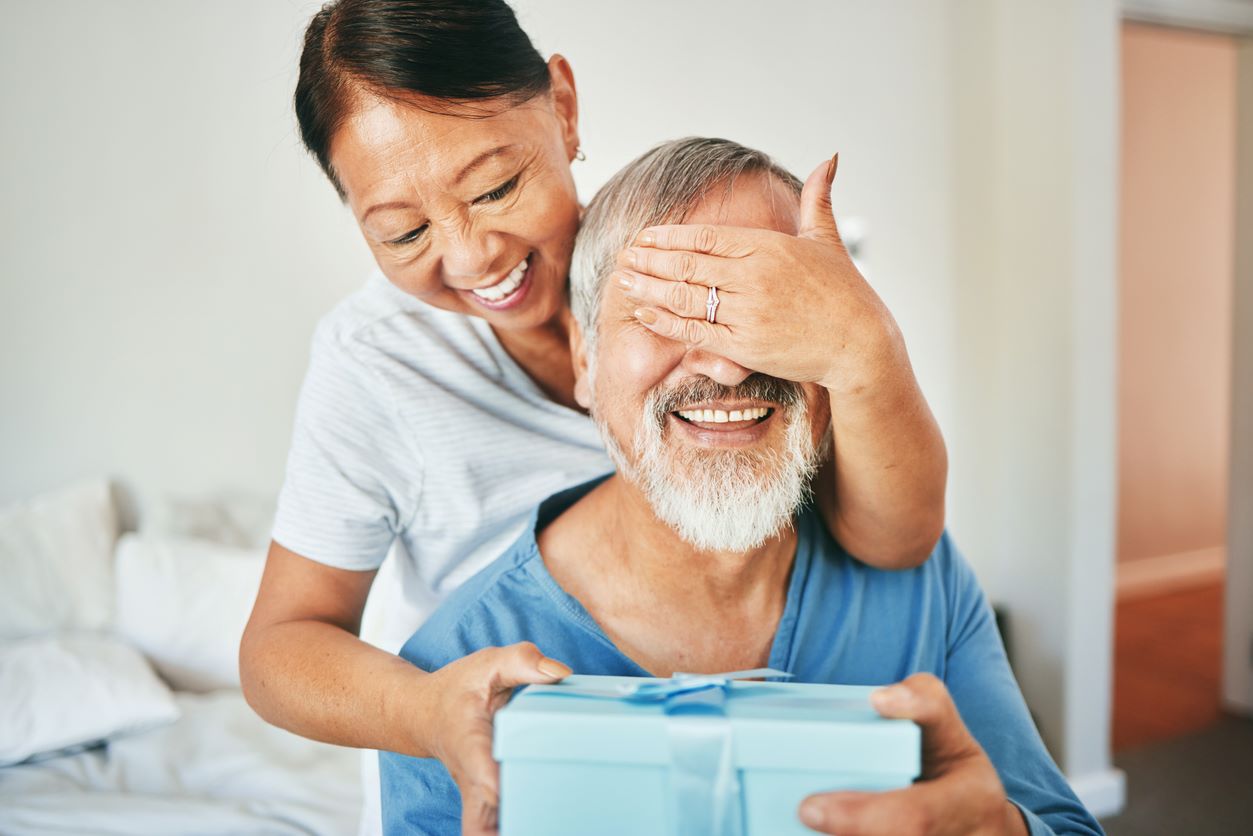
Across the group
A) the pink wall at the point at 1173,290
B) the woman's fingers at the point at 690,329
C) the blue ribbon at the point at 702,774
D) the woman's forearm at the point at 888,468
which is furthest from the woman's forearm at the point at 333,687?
the pink wall at the point at 1173,290

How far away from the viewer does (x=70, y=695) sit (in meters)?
1.90

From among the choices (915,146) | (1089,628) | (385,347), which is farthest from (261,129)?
(1089,628)

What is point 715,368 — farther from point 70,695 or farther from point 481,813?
point 70,695

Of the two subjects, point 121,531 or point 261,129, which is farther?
point 121,531

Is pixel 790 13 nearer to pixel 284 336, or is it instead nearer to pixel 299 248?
pixel 299 248

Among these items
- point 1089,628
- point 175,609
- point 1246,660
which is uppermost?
point 175,609

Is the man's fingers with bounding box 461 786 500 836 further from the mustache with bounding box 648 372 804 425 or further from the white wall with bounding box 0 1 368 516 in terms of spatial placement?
the white wall with bounding box 0 1 368 516

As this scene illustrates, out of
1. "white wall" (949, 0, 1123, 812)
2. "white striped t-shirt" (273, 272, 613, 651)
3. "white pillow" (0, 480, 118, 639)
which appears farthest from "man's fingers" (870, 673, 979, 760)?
"white wall" (949, 0, 1123, 812)

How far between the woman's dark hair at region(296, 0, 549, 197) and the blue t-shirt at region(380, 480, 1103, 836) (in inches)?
19.1

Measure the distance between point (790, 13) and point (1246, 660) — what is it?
10.4 feet

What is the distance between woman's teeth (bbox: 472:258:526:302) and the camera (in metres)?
1.12

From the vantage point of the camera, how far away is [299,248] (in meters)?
1.66

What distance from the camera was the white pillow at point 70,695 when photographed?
1.87 m

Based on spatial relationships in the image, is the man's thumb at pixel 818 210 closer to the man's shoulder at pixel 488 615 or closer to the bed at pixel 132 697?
the man's shoulder at pixel 488 615
